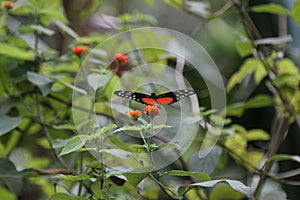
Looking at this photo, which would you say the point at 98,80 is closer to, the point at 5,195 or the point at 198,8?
the point at 5,195

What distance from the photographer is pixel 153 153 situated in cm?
57

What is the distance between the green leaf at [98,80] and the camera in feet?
2.09

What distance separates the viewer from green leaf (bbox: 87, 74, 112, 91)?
64 centimetres

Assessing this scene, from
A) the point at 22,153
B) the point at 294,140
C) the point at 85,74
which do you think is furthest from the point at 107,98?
the point at 294,140

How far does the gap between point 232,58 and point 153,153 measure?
3.67 feet

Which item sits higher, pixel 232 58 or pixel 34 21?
pixel 34 21

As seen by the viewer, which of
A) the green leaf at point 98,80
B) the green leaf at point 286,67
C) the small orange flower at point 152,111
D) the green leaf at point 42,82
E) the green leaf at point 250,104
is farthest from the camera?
the green leaf at point 286,67

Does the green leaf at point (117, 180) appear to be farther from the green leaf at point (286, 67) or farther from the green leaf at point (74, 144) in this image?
the green leaf at point (286, 67)

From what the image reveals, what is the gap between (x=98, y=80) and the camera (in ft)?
2.11

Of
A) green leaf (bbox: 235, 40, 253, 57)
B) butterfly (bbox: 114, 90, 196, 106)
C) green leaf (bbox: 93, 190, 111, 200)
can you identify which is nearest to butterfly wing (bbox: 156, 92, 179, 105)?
butterfly (bbox: 114, 90, 196, 106)

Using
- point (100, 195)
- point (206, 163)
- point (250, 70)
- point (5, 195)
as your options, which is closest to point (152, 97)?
point (100, 195)

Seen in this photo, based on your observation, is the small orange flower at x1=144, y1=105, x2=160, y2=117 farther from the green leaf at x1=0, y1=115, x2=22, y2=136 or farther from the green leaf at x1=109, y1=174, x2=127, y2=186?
the green leaf at x1=0, y1=115, x2=22, y2=136

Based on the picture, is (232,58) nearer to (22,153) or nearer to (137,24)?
(137,24)

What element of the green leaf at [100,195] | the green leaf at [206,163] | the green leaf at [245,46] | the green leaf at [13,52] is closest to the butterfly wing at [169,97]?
the green leaf at [100,195]
